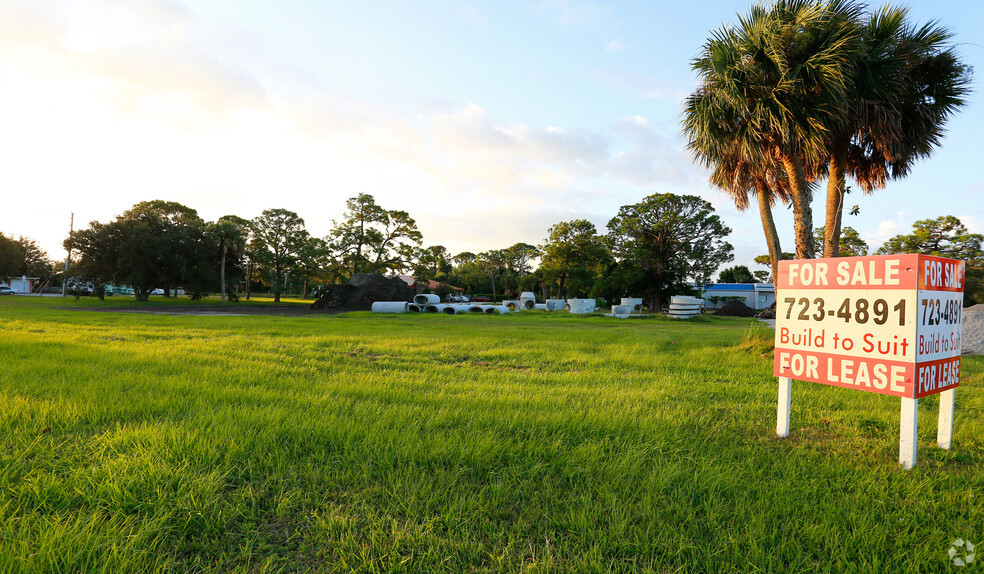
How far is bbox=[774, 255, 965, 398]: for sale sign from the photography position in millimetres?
3006

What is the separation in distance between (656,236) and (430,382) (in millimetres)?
36638

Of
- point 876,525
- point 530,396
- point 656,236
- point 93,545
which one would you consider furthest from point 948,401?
point 656,236

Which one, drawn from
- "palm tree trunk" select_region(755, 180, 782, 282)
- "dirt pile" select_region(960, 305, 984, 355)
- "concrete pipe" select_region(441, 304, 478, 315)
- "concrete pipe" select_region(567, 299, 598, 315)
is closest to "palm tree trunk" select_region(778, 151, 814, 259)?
"palm tree trunk" select_region(755, 180, 782, 282)

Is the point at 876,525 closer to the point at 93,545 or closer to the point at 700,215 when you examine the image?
the point at 93,545

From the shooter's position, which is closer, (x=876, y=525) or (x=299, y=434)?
(x=876, y=525)

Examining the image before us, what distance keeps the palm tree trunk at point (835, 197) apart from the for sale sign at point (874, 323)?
17.9 ft

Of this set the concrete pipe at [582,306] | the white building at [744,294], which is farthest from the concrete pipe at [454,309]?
the white building at [744,294]

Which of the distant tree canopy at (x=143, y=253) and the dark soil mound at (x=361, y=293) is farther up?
the distant tree canopy at (x=143, y=253)

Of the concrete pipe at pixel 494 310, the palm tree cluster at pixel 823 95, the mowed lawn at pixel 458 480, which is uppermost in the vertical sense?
the palm tree cluster at pixel 823 95

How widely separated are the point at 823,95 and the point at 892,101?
160cm

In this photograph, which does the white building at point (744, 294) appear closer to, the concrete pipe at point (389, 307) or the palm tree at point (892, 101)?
the concrete pipe at point (389, 307)

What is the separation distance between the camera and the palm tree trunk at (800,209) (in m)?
8.12

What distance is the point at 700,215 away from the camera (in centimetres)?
3831

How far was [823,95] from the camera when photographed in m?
7.65
